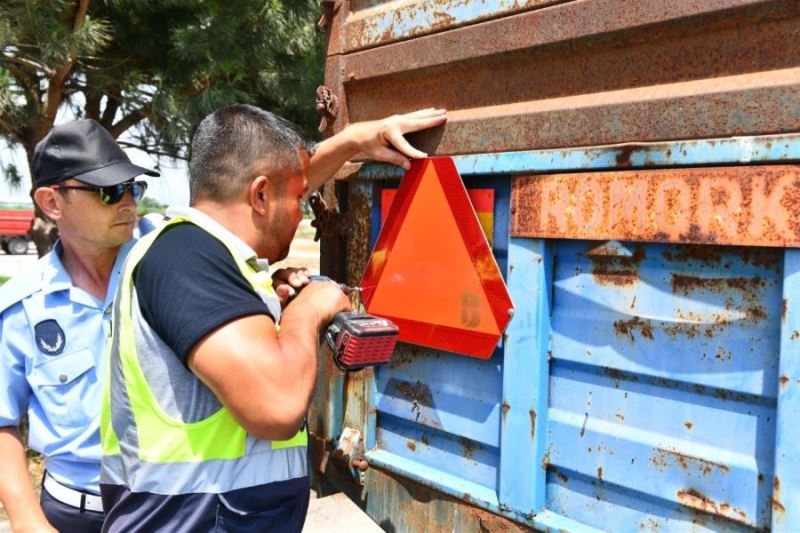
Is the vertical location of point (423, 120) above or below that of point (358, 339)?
above

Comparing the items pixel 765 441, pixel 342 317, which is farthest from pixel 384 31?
pixel 765 441

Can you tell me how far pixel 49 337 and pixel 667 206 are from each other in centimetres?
158

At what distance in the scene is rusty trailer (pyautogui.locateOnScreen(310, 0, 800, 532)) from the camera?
1.38 meters

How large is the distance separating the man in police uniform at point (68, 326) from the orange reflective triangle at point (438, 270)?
766 millimetres

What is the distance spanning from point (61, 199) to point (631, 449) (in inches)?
63.1

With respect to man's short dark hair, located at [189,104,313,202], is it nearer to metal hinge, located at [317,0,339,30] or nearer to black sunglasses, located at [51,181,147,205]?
black sunglasses, located at [51,181,147,205]

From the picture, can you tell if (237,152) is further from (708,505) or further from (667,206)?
(708,505)

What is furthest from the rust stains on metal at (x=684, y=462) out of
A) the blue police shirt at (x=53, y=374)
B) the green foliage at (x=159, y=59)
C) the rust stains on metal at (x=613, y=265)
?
the green foliage at (x=159, y=59)

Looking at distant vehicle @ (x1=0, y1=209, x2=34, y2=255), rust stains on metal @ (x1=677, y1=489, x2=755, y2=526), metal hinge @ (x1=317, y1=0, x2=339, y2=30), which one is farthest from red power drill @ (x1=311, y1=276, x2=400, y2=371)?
distant vehicle @ (x1=0, y1=209, x2=34, y2=255)

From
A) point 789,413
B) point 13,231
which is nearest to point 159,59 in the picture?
point 789,413

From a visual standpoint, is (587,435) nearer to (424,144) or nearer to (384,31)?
(424,144)

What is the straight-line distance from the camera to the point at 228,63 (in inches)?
143

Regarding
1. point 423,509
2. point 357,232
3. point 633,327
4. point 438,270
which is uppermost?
point 357,232

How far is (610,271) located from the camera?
63.6 inches
